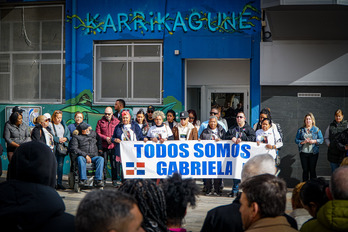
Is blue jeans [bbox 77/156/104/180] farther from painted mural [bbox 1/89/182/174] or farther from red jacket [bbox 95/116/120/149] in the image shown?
painted mural [bbox 1/89/182/174]

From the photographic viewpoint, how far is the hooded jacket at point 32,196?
271 cm

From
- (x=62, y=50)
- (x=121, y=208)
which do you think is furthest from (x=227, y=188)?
(x=121, y=208)

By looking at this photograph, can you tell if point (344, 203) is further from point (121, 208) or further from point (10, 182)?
point (10, 182)

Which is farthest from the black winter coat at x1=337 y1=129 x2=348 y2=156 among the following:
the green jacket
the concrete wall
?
the green jacket

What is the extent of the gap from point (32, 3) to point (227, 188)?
8.47 metres

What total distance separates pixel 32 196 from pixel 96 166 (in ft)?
26.8

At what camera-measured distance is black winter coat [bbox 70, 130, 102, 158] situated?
1070 cm

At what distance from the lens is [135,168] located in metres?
10.4

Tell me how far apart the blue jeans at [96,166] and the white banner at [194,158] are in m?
0.82

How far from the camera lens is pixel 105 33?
1352 cm

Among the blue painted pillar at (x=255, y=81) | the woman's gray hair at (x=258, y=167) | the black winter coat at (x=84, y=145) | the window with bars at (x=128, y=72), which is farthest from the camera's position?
the window with bars at (x=128, y=72)

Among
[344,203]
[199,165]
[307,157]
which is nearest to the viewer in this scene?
[344,203]

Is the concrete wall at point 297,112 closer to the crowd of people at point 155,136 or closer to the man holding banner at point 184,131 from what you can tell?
the crowd of people at point 155,136

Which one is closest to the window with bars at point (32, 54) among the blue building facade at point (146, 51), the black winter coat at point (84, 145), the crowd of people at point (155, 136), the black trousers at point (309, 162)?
the blue building facade at point (146, 51)
